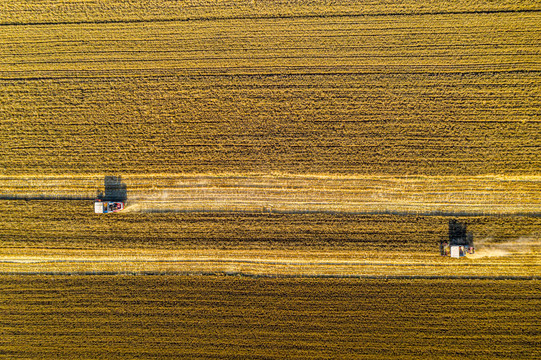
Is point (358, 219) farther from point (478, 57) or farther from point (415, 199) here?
point (478, 57)

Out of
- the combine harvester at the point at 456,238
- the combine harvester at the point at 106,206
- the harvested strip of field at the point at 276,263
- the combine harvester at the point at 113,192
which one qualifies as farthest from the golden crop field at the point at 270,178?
the combine harvester at the point at 106,206

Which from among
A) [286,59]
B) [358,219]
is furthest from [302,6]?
[358,219]

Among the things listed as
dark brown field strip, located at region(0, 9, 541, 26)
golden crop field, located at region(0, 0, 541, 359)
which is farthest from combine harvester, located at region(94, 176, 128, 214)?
dark brown field strip, located at region(0, 9, 541, 26)

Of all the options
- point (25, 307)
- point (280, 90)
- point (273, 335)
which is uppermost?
point (280, 90)

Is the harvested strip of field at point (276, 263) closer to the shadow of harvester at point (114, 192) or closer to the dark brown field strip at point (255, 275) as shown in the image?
the dark brown field strip at point (255, 275)

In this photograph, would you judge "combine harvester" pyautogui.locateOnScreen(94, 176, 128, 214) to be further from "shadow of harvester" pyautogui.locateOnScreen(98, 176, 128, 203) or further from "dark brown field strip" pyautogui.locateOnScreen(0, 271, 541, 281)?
"dark brown field strip" pyautogui.locateOnScreen(0, 271, 541, 281)

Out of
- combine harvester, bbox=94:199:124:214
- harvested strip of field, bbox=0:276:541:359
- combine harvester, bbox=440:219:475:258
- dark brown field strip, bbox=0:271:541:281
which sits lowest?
harvested strip of field, bbox=0:276:541:359
